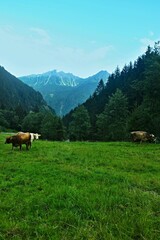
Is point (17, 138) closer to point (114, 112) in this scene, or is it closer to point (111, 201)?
point (111, 201)

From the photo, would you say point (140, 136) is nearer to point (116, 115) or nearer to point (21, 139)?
point (21, 139)

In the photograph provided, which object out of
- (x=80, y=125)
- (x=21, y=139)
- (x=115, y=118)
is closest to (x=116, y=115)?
(x=115, y=118)

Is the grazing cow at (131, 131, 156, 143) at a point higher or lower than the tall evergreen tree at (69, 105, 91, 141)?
lower

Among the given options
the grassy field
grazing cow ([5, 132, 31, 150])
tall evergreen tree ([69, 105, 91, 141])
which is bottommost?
the grassy field

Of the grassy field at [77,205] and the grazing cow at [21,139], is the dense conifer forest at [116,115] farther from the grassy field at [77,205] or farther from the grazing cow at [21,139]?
the grassy field at [77,205]

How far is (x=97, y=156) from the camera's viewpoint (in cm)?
2136

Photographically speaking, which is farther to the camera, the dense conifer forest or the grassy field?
the dense conifer forest

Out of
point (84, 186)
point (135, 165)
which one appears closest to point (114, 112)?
point (135, 165)

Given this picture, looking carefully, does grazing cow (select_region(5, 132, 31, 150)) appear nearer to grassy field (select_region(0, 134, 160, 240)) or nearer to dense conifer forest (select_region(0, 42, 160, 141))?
grassy field (select_region(0, 134, 160, 240))

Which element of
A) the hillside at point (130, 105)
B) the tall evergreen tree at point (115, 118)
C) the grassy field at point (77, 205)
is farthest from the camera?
the tall evergreen tree at point (115, 118)

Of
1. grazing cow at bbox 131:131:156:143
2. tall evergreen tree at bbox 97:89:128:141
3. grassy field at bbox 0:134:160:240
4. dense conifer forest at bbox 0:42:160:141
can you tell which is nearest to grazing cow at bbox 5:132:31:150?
grassy field at bbox 0:134:160:240

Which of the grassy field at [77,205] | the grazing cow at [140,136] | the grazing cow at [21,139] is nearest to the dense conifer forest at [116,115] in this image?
the grazing cow at [140,136]

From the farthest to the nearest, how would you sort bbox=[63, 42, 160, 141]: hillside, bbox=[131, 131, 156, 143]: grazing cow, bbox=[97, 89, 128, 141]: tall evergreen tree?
bbox=[97, 89, 128, 141]: tall evergreen tree
bbox=[63, 42, 160, 141]: hillside
bbox=[131, 131, 156, 143]: grazing cow

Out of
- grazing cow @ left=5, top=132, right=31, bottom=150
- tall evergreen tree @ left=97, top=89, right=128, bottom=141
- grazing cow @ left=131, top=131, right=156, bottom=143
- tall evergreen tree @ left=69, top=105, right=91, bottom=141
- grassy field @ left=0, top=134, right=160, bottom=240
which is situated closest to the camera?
grassy field @ left=0, top=134, right=160, bottom=240
